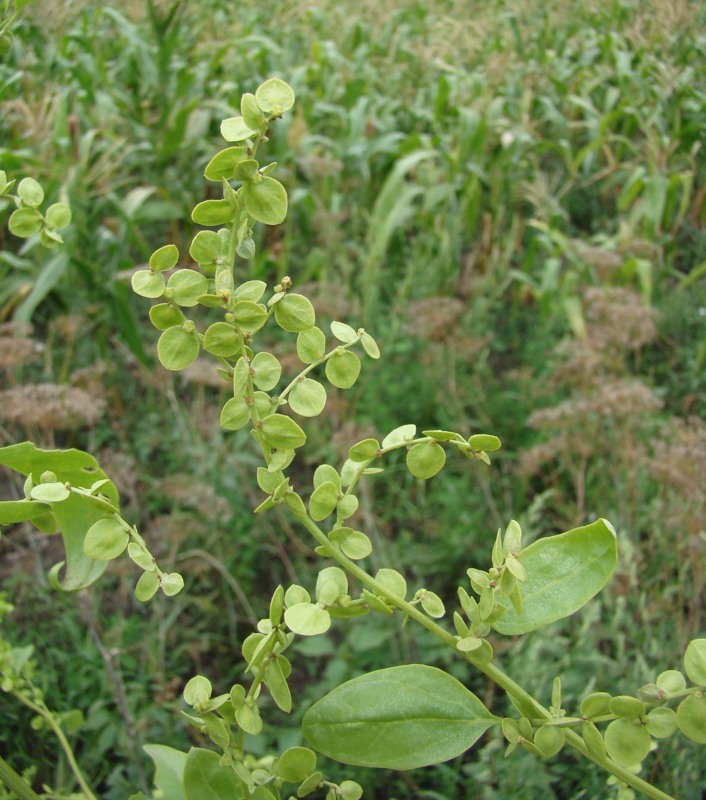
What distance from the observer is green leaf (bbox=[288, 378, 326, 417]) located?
55 cm

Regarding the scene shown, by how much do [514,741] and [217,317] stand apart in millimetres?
2527

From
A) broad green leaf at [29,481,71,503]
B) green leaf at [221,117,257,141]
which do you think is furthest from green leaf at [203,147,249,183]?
broad green leaf at [29,481,71,503]

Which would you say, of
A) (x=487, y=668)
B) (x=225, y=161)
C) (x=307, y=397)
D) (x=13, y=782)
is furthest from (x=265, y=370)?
(x=13, y=782)

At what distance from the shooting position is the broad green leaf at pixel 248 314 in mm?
521

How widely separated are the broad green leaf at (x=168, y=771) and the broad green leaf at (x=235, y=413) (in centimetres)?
39

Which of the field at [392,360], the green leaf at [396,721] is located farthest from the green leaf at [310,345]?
the field at [392,360]

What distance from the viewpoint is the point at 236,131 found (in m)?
0.53

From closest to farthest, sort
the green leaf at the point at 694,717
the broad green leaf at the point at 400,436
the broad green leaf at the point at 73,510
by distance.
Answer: the green leaf at the point at 694,717 → the broad green leaf at the point at 400,436 → the broad green leaf at the point at 73,510

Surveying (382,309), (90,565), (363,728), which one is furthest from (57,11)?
(363,728)

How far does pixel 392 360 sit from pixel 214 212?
2215 millimetres

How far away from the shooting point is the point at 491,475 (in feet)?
7.73

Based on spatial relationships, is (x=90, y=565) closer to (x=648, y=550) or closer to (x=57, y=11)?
(x=648, y=550)

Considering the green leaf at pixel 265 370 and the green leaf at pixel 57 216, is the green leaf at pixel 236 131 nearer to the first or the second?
the green leaf at pixel 265 370

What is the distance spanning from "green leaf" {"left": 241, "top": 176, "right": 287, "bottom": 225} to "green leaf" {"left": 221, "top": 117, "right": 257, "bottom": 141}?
0.03 metres
